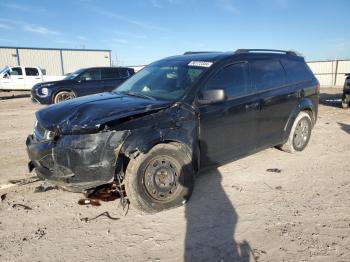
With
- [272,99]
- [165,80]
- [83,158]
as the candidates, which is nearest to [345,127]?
[272,99]

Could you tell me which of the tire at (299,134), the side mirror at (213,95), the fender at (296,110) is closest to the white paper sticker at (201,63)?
the side mirror at (213,95)

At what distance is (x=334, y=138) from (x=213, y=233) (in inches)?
216

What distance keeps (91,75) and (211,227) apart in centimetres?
1194

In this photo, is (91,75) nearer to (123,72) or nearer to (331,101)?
(123,72)

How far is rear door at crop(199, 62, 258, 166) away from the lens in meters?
4.38

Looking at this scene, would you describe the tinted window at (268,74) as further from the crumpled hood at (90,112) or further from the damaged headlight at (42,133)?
the damaged headlight at (42,133)

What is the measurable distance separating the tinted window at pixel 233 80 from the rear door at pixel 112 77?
30.8ft

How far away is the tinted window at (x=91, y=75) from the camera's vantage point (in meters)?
14.0

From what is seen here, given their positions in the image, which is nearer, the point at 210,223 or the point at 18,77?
the point at 210,223

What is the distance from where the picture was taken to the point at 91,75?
14234 millimetres

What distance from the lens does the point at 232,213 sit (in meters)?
3.93

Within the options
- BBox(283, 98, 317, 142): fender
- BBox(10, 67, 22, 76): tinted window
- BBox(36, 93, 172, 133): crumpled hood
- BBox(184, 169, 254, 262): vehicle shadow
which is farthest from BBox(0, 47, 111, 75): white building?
BBox(184, 169, 254, 262): vehicle shadow

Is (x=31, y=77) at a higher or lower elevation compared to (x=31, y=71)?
lower

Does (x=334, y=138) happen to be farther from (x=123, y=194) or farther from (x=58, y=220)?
(x=58, y=220)
